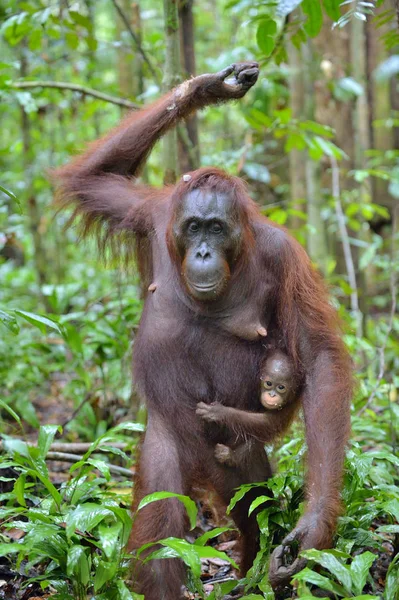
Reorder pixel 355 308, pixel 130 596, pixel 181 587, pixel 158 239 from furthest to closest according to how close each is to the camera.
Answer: pixel 355 308 < pixel 158 239 < pixel 181 587 < pixel 130 596

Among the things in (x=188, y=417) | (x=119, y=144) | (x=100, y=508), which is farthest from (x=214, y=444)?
(x=119, y=144)

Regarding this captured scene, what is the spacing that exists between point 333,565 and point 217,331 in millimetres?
1163

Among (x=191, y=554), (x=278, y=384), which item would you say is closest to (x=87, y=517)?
(x=191, y=554)

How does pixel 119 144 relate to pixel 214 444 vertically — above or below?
above

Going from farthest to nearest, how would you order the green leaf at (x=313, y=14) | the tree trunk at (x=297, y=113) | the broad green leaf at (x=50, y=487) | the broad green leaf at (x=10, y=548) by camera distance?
the tree trunk at (x=297, y=113), the green leaf at (x=313, y=14), the broad green leaf at (x=50, y=487), the broad green leaf at (x=10, y=548)

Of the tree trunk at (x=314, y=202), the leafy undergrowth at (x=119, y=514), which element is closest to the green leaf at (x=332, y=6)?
the leafy undergrowth at (x=119, y=514)

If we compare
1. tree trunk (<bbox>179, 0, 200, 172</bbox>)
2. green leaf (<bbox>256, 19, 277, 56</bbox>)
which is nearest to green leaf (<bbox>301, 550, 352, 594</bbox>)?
green leaf (<bbox>256, 19, 277, 56</bbox>)

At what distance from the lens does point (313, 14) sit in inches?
136

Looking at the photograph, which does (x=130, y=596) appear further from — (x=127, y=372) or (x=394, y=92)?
(x=394, y=92)

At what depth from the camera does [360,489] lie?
3.11 metres

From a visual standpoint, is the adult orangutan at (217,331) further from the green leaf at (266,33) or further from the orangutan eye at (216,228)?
the green leaf at (266,33)

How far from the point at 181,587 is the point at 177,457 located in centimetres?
54

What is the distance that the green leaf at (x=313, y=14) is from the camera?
3416 mm

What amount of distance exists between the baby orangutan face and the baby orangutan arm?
0.06 m
